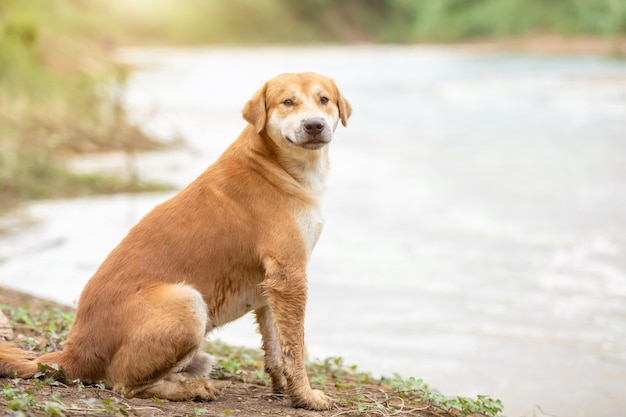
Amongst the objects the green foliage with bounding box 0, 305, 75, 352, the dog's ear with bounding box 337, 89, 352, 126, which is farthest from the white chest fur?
the green foliage with bounding box 0, 305, 75, 352

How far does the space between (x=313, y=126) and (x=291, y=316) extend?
1066 mm

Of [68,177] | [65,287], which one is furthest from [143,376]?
[68,177]

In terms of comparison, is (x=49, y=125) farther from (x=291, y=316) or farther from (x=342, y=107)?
(x=291, y=316)

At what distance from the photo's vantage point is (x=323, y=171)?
527 centimetres

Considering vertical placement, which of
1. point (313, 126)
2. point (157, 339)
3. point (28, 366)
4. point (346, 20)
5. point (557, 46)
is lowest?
point (28, 366)

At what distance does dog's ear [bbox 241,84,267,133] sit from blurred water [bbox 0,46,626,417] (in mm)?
3111

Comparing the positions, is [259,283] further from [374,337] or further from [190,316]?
[374,337]

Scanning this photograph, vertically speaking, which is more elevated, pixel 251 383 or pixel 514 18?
pixel 514 18

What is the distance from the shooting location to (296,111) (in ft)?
16.4

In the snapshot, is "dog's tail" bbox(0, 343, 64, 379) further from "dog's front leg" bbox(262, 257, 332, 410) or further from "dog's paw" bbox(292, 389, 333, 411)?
"dog's paw" bbox(292, 389, 333, 411)

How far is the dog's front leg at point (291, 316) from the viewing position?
4.82 metres

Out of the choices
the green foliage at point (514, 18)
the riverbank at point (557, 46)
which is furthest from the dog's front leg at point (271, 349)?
the green foliage at point (514, 18)

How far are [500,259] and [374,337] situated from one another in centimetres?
387

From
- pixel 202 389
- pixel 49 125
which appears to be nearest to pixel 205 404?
pixel 202 389
